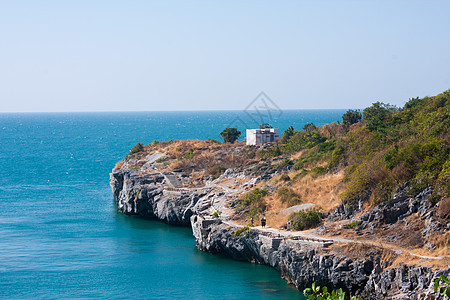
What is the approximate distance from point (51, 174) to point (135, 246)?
58105mm

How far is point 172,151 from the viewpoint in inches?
3457

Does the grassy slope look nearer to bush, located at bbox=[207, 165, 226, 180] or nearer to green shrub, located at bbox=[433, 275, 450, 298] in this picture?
bush, located at bbox=[207, 165, 226, 180]

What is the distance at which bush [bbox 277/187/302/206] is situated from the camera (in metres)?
52.1

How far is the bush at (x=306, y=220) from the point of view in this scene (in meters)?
46.1

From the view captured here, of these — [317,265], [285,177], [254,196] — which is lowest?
[317,265]

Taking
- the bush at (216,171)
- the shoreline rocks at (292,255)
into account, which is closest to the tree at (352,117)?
the bush at (216,171)

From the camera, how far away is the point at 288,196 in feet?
174

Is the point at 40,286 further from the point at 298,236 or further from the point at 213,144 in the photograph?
the point at 213,144

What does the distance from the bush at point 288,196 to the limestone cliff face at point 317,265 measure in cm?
618

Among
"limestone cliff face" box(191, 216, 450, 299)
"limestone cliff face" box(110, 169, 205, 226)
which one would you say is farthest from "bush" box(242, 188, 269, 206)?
"limestone cliff face" box(110, 169, 205, 226)

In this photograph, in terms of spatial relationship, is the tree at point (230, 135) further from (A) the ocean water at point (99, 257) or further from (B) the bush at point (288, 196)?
(B) the bush at point (288, 196)

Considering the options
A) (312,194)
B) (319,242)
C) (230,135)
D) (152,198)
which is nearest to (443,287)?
(319,242)

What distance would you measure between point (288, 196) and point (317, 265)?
46.6 ft

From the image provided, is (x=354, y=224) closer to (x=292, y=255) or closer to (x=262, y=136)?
(x=292, y=255)
